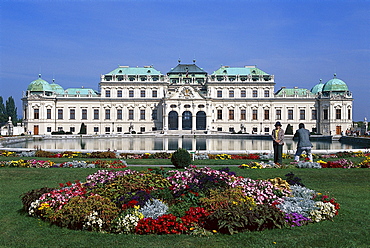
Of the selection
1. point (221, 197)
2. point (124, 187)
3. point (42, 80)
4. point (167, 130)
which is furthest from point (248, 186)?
point (42, 80)

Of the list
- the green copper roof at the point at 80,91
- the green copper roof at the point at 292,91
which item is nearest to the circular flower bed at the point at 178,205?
the green copper roof at the point at 292,91

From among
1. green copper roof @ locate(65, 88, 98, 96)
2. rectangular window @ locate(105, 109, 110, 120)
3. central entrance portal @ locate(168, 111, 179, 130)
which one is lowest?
central entrance portal @ locate(168, 111, 179, 130)

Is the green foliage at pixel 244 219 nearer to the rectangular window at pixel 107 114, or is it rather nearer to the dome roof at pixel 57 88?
the rectangular window at pixel 107 114

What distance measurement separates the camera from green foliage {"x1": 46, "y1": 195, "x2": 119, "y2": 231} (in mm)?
8641

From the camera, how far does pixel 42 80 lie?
258ft

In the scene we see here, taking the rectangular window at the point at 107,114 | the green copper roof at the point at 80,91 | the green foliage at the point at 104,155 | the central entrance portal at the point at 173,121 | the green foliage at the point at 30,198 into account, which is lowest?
the green foliage at the point at 30,198

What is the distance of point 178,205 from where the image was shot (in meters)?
9.61

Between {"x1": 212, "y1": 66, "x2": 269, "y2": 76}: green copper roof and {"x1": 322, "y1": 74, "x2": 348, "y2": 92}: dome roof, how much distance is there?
43.1 ft

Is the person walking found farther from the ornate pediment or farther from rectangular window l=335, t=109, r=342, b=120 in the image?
rectangular window l=335, t=109, r=342, b=120

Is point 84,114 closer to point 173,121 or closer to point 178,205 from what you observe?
point 173,121

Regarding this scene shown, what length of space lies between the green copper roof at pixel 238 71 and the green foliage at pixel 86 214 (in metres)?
71.9

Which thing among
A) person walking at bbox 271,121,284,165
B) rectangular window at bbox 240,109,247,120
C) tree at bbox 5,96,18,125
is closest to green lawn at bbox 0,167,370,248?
person walking at bbox 271,121,284,165

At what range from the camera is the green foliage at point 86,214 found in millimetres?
8641

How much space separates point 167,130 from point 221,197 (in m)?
62.6
